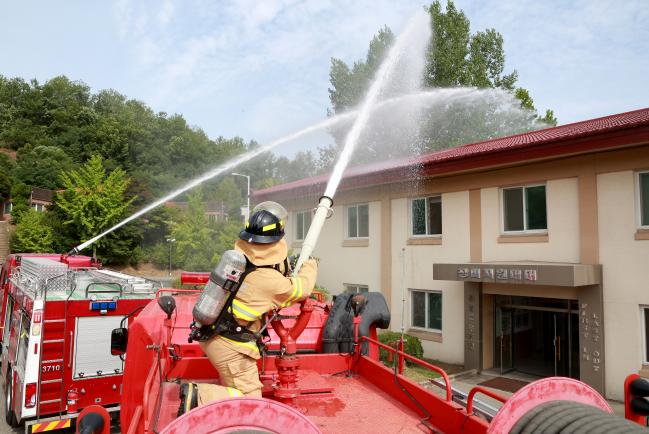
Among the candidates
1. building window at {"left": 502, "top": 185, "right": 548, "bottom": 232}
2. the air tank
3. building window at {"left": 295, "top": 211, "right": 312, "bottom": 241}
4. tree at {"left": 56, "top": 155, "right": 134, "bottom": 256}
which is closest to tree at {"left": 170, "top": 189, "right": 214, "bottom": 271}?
building window at {"left": 295, "top": 211, "right": 312, "bottom": 241}

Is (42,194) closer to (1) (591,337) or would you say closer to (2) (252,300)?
(1) (591,337)

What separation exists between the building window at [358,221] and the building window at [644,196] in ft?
31.1

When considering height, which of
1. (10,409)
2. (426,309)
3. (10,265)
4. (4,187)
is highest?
(4,187)

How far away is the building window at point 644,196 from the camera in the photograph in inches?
453

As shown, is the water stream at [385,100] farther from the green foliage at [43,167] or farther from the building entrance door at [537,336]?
the green foliage at [43,167]

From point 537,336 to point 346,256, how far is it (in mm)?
7935

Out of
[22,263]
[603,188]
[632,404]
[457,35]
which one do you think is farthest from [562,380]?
[457,35]

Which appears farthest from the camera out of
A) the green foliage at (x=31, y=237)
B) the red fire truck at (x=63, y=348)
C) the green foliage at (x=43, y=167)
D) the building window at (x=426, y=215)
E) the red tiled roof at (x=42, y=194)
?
the green foliage at (x=43, y=167)

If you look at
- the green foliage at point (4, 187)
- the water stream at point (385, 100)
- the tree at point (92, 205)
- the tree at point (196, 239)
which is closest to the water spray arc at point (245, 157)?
the water stream at point (385, 100)

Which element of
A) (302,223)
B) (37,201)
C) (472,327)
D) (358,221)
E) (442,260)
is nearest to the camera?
(472,327)

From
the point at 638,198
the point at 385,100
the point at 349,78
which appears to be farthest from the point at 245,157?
the point at 349,78

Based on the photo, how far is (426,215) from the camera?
55.2 feet

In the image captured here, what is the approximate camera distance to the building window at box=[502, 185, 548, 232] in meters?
13.6

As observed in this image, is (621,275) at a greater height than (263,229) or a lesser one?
lesser
